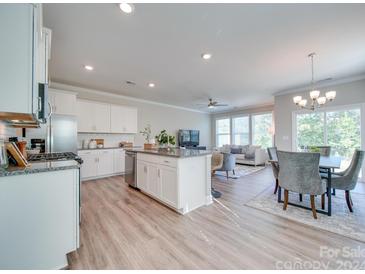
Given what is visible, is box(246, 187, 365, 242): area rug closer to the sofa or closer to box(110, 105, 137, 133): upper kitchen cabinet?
the sofa

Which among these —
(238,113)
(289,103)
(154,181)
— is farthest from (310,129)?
(154,181)

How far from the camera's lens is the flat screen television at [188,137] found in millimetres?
7348

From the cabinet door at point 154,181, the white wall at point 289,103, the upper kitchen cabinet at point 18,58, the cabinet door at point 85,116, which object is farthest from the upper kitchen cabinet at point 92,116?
the white wall at point 289,103

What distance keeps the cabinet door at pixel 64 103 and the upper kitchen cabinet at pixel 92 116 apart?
0.21 m

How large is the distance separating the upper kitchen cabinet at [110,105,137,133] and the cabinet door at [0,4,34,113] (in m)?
3.92

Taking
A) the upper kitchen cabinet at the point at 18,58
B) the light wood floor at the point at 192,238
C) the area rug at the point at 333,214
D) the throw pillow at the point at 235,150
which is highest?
the upper kitchen cabinet at the point at 18,58

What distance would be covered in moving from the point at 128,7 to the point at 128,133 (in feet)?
13.8

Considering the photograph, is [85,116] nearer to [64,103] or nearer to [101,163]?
[64,103]

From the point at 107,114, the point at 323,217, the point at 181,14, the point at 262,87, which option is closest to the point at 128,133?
the point at 107,114

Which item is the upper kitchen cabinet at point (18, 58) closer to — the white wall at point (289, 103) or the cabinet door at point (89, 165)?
the cabinet door at point (89, 165)

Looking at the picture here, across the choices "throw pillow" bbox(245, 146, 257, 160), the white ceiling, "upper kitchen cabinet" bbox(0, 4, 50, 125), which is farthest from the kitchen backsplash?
"throw pillow" bbox(245, 146, 257, 160)

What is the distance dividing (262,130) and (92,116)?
7.06 m

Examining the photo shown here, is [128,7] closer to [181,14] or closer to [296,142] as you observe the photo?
[181,14]

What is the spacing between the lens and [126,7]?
5.84 feet
